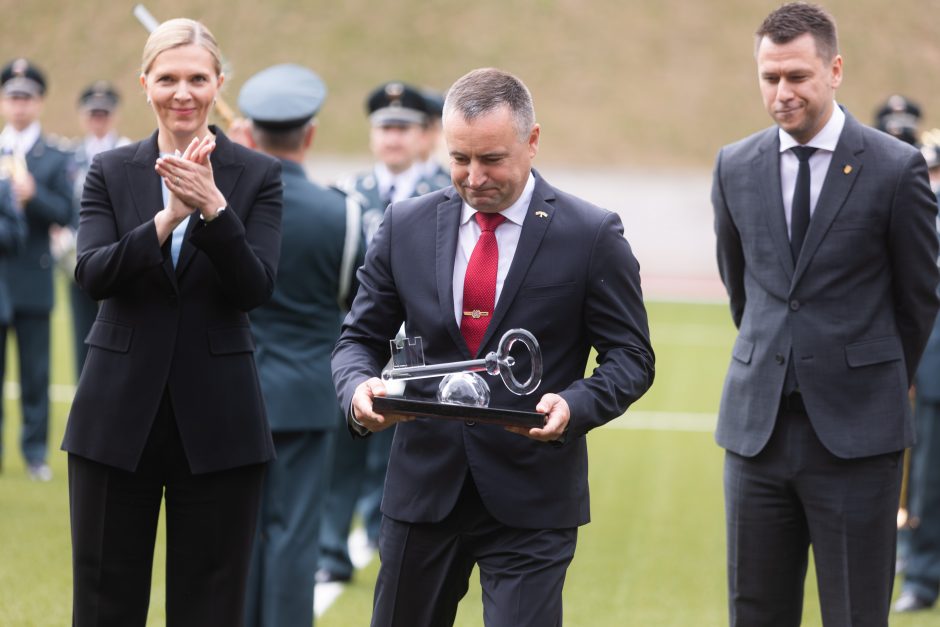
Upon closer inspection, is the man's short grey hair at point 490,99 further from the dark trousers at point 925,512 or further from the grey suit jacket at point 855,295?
the dark trousers at point 925,512

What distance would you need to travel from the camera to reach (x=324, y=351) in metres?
5.40

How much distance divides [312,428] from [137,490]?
1.41 m

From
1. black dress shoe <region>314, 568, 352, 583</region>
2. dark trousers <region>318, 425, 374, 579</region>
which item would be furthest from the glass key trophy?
black dress shoe <region>314, 568, 352, 583</region>

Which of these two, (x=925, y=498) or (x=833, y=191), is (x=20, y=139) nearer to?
(x=925, y=498)

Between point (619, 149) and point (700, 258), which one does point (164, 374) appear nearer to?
point (700, 258)

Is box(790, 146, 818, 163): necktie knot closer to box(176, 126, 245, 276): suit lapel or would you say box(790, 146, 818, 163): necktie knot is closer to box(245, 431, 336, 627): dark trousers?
box(176, 126, 245, 276): suit lapel

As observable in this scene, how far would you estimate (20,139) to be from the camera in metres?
9.68

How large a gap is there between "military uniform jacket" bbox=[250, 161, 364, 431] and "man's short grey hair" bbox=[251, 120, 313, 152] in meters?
0.08

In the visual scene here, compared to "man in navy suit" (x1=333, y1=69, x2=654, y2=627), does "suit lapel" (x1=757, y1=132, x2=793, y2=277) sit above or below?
above

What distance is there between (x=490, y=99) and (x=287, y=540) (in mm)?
2495

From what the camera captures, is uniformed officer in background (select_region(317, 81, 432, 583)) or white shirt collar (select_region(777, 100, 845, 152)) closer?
white shirt collar (select_region(777, 100, 845, 152))

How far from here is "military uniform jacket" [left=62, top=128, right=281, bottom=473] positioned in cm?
382

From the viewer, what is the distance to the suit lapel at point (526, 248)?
341 centimetres

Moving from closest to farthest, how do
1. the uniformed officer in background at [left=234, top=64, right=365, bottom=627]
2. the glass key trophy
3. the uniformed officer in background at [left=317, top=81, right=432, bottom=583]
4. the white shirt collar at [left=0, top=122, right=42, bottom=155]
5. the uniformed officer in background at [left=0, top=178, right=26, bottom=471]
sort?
the glass key trophy
the uniformed officer in background at [left=234, top=64, right=365, bottom=627]
the uniformed officer in background at [left=317, top=81, right=432, bottom=583]
the uniformed officer in background at [left=0, top=178, right=26, bottom=471]
the white shirt collar at [left=0, top=122, right=42, bottom=155]
